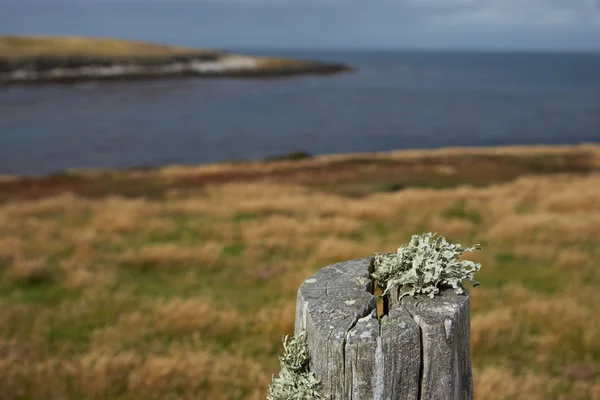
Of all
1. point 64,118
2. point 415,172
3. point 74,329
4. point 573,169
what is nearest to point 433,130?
point 573,169

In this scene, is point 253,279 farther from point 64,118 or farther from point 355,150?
point 64,118

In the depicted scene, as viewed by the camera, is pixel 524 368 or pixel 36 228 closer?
pixel 524 368

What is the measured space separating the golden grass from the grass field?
12160 centimetres

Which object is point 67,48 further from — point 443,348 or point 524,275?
point 443,348

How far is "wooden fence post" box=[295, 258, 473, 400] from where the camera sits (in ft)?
7.09

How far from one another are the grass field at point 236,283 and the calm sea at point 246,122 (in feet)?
92.3

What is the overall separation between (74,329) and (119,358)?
176 centimetres

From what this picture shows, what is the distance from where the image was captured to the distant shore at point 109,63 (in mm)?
108562

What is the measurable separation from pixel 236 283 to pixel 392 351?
7.16 metres

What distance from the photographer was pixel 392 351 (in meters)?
2.16

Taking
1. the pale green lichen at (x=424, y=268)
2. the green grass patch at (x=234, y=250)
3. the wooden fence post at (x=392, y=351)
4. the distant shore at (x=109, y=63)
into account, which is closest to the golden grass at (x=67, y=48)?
the distant shore at (x=109, y=63)

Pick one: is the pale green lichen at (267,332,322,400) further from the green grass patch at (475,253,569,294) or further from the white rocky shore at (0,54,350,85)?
the white rocky shore at (0,54,350,85)

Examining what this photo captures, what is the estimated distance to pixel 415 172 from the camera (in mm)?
25484

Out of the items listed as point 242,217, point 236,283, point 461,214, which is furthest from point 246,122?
point 236,283
